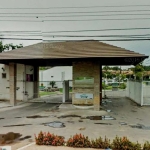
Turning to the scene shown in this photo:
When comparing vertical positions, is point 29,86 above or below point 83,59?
below

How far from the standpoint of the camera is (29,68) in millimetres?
22719

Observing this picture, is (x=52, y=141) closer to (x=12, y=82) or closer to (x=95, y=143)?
(x=95, y=143)

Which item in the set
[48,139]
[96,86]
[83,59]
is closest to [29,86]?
[83,59]

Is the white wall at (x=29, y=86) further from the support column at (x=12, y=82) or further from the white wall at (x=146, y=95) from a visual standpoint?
the white wall at (x=146, y=95)

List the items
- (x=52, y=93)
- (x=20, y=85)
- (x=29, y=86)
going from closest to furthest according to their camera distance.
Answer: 1. (x=20, y=85)
2. (x=29, y=86)
3. (x=52, y=93)

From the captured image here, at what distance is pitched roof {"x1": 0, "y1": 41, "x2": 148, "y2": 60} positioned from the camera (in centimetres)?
1519

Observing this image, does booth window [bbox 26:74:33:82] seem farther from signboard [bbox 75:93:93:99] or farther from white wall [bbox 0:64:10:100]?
signboard [bbox 75:93:93:99]

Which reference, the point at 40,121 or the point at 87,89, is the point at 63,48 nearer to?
the point at 87,89

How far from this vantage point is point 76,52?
16.0 meters

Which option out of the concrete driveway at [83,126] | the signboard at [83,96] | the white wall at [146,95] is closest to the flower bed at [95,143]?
the concrete driveway at [83,126]

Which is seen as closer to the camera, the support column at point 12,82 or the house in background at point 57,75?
the support column at point 12,82

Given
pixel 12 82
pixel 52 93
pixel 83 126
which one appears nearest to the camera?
pixel 83 126

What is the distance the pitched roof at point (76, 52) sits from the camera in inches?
598

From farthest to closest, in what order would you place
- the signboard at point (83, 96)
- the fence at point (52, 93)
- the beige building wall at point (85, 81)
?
the fence at point (52, 93)
the signboard at point (83, 96)
the beige building wall at point (85, 81)
